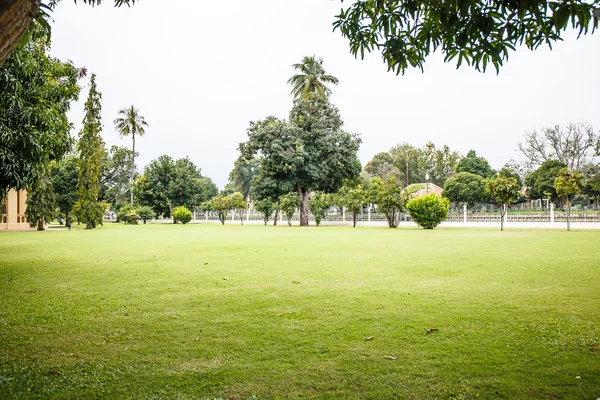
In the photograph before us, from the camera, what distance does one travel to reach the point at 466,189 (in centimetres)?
4731

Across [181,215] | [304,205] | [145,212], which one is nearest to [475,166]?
[304,205]

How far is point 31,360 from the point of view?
3.19m

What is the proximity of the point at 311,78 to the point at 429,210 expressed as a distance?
16.5 metres

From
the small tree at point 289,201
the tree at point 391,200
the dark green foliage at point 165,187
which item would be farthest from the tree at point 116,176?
the tree at point 391,200

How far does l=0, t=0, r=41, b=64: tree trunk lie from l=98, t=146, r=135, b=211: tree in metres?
54.1

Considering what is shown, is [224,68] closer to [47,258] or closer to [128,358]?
[47,258]

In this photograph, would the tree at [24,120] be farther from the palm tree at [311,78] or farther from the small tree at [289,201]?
the palm tree at [311,78]

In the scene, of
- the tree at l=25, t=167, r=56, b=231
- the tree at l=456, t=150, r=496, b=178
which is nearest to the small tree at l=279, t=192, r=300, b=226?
the tree at l=25, t=167, r=56, b=231

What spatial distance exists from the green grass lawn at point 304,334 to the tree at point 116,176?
50.2 metres

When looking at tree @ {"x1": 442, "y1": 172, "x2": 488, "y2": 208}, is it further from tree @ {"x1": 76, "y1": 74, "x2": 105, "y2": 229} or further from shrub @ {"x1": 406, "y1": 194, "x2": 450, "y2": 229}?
tree @ {"x1": 76, "y1": 74, "x2": 105, "y2": 229}

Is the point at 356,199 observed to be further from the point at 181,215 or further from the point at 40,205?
the point at 40,205

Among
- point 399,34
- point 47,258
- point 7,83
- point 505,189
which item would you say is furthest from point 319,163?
point 399,34

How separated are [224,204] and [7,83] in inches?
1362

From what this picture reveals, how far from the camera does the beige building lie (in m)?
32.0
